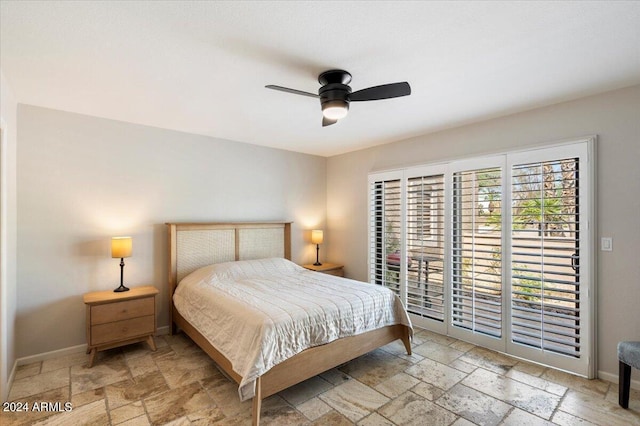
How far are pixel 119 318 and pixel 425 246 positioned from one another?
11.7ft

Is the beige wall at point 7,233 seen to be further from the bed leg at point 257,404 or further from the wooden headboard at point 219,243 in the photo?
the bed leg at point 257,404

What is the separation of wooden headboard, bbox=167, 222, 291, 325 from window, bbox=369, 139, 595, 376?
172 centimetres

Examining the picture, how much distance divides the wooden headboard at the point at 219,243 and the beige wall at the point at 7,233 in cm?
138

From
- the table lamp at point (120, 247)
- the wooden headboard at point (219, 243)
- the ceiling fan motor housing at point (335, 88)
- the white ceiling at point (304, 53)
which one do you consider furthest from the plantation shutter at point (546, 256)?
the table lamp at point (120, 247)

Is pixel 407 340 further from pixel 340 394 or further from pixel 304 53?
pixel 304 53

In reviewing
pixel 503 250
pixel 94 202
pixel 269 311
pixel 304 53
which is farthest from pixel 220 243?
Result: pixel 503 250

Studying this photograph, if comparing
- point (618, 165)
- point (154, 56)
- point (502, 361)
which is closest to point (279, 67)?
point (154, 56)

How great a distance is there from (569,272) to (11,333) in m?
5.11

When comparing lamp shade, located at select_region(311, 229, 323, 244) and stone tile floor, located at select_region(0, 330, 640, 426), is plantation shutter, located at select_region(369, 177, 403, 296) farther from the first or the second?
stone tile floor, located at select_region(0, 330, 640, 426)

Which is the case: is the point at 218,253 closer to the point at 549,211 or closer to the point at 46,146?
the point at 46,146

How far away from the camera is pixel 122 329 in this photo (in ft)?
10.5

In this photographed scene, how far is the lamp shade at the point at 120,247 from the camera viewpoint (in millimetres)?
3330

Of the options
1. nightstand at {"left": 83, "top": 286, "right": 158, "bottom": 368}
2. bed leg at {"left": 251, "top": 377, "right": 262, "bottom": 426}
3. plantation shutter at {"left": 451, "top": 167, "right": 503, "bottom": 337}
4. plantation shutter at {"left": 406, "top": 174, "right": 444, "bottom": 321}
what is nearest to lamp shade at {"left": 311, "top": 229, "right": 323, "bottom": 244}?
plantation shutter at {"left": 406, "top": 174, "right": 444, "bottom": 321}

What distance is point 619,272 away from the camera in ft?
8.98
